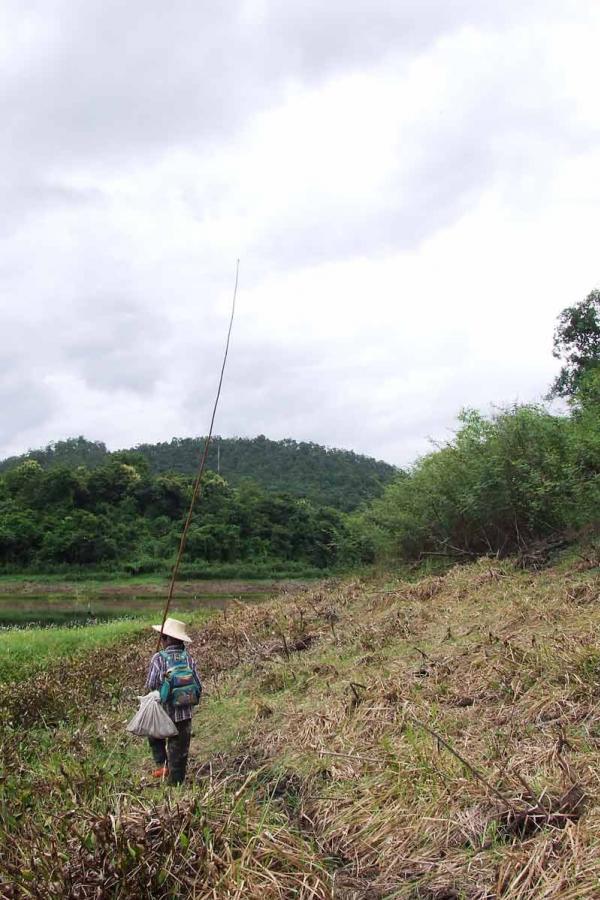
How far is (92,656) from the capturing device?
12.3m

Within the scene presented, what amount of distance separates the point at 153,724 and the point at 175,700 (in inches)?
11.3

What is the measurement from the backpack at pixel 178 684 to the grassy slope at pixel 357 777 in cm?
58

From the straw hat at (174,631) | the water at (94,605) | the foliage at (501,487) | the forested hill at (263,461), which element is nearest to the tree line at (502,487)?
the foliage at (501,487)

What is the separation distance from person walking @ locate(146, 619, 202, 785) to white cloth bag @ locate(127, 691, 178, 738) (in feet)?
0.56

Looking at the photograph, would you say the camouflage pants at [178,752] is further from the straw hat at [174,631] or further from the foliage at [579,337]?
the foliage at [579,337]

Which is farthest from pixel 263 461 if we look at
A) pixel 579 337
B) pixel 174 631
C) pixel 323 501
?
pixel 174 631

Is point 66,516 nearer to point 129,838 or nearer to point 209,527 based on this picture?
point 209,527

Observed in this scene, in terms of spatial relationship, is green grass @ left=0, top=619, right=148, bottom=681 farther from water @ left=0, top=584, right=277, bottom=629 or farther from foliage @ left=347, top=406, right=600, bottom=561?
foliage @ left=347, top=406, right=600, bottom=561

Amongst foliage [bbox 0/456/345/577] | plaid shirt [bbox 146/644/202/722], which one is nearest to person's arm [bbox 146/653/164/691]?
plaid shirt [bbox 146/644/202/722]

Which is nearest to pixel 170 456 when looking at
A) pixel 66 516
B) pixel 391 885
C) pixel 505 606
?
pixel 66 516

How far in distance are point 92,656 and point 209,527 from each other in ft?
112

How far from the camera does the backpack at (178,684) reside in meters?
5.05

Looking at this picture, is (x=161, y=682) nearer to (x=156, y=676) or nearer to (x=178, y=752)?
(x=156, y=676)

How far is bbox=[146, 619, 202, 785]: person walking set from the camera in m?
4.99
